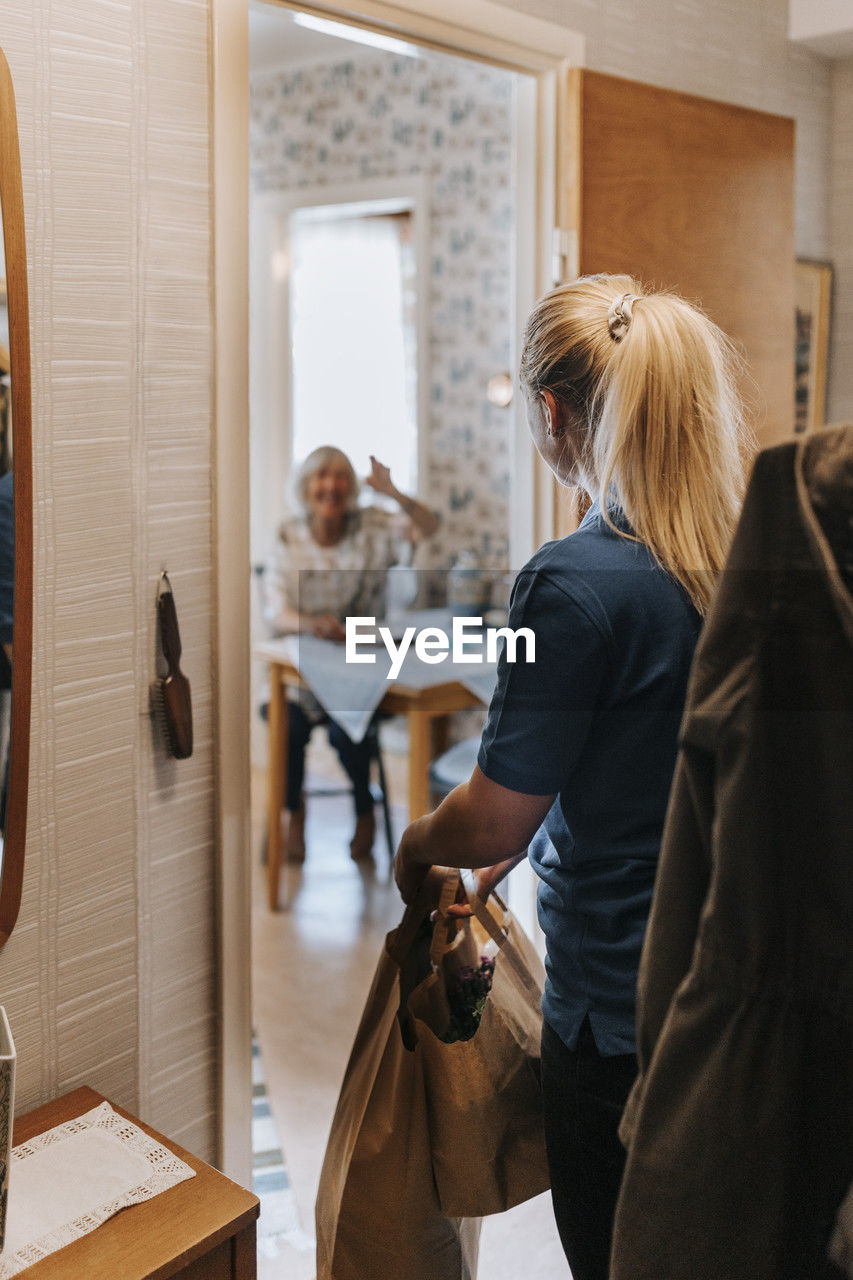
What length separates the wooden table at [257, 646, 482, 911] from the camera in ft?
10.5

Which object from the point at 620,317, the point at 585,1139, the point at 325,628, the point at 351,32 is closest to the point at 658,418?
the point at 620,317

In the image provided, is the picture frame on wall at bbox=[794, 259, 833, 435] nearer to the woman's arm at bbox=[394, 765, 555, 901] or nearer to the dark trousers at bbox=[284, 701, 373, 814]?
the dark trousers at bbox=[284, 701, 373, 814]

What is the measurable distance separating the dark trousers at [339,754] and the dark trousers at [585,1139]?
8.79 ft

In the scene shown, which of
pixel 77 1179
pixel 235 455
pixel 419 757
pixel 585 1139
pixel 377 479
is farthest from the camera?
pixel 419 757

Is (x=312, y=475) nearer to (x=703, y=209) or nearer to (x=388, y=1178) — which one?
(x=703, y=209)

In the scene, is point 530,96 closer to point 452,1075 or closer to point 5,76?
point 5,76

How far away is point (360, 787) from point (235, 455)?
2.46 meters

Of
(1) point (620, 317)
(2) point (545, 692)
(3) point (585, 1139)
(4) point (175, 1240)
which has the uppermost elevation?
(1) point (620, 317)

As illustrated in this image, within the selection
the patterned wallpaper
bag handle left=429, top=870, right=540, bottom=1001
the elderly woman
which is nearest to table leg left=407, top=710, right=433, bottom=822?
the elderly woman

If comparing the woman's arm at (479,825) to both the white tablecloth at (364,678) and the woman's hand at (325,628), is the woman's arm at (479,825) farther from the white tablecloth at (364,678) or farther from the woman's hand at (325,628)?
the woman's hand at (325,628)

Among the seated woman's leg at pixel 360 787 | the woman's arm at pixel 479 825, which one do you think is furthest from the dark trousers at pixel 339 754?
the woman's arm at pixel 479 825

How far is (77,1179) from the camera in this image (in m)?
1.28

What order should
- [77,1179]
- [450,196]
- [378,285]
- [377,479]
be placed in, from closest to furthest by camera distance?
[77,1179] < [377,479] < [450,196] < [378,285]

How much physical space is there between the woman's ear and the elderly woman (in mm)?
2490
